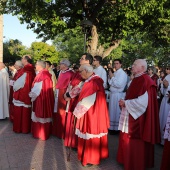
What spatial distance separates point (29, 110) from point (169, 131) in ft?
14.4

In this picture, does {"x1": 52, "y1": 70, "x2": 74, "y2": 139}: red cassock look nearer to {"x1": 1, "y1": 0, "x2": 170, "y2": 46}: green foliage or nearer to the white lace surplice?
the white lace surplice

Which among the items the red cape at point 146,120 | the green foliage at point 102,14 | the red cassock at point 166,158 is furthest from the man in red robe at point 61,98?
the green foliage at point 102,14

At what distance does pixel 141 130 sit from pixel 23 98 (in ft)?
12.9

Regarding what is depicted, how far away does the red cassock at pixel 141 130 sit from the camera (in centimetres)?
464

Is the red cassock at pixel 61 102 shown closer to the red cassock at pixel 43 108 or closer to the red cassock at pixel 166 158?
the red cassock at pixel 43 108

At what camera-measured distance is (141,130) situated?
4656mm

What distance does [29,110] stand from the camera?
7.55 m

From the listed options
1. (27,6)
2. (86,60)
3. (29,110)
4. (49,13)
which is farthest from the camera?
(49,13)

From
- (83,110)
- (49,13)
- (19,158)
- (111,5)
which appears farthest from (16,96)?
(111,5)

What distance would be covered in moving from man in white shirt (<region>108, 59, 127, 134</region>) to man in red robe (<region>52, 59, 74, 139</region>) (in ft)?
4.76

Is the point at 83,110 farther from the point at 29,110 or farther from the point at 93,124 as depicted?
the point at 29,110

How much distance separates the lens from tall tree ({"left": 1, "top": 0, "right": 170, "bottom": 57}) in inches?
Answer: 435

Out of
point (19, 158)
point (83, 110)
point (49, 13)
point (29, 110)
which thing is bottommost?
point (19, 158)

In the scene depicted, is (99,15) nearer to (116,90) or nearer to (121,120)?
(116,90)
